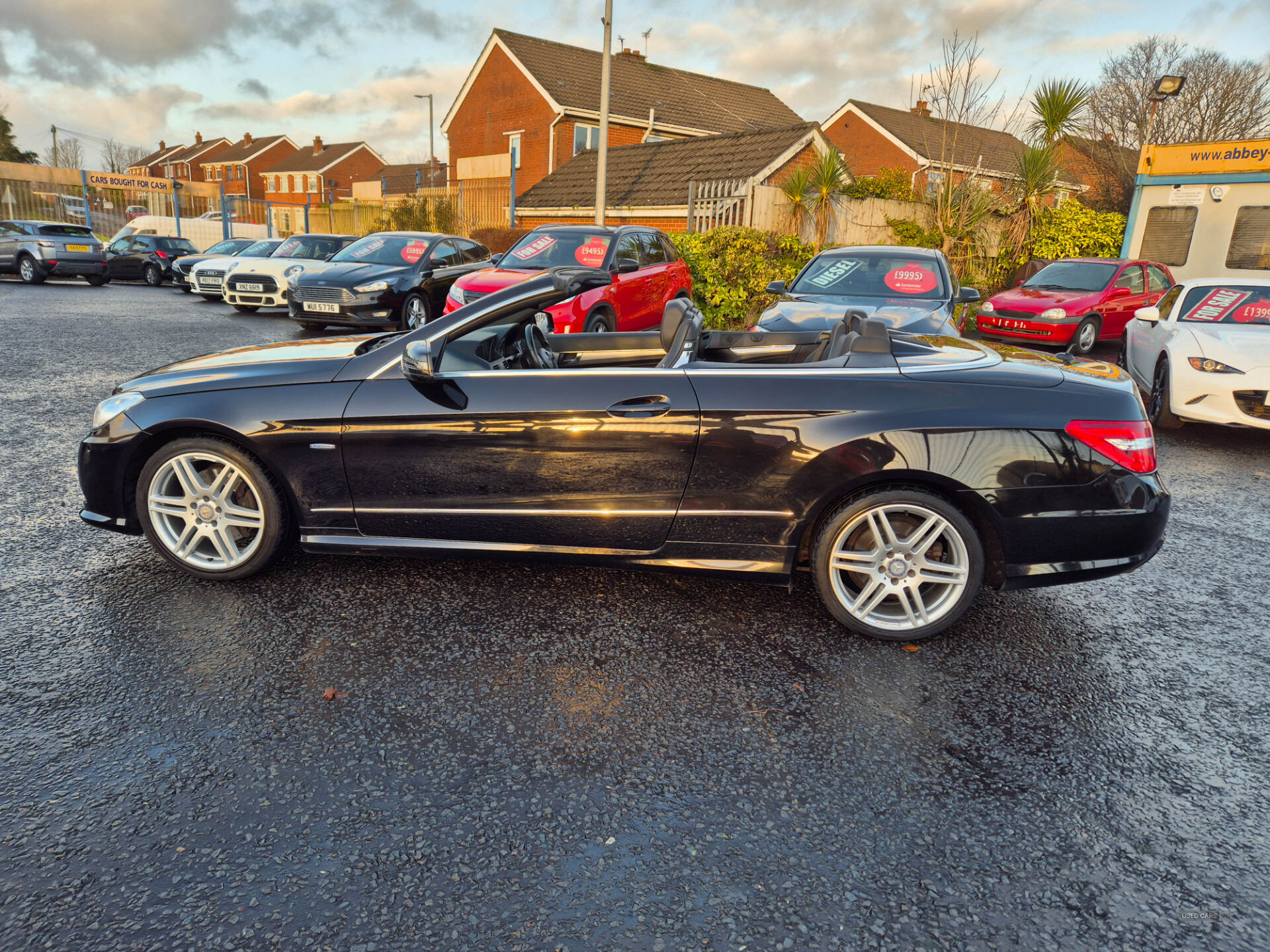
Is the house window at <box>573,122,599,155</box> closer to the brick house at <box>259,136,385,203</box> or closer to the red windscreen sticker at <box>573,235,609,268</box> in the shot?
the red windscreen sticker at <box>573,235,609,268</box>

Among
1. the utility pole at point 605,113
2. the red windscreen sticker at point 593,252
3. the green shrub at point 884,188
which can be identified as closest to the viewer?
the red windscreen sticker at point 593,252

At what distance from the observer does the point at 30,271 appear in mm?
20297

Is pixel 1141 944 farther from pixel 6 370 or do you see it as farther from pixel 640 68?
pixel 640 68

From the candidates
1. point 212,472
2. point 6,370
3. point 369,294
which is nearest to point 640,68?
point 369,294

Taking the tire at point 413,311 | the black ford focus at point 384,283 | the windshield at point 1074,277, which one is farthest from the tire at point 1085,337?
the tire at point 413,311

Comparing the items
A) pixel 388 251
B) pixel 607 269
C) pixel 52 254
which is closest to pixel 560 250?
pixel 607 269

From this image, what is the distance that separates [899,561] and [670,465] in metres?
1.02

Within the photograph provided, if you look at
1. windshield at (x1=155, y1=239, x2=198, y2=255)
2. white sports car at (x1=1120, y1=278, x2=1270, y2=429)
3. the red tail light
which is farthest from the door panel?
windshield at (x1=155, y1=239, x2=198, y2=255)

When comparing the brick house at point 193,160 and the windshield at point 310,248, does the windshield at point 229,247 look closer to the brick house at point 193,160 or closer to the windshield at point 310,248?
the windshield at point 310,248

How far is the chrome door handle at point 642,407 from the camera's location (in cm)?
345

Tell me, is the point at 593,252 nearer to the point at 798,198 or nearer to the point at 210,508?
the point at 210,508

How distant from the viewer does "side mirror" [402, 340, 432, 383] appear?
3.54m

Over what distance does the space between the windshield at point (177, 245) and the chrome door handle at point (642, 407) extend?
71.7 ft

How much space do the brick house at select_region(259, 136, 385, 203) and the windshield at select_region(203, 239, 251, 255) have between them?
4731cm
